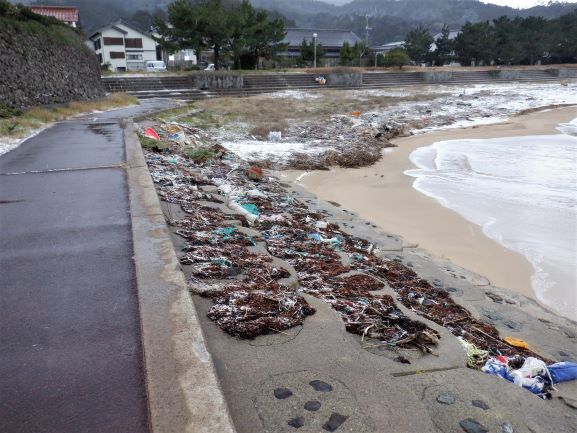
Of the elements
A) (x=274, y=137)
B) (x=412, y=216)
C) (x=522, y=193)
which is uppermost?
(x=274, y=137)

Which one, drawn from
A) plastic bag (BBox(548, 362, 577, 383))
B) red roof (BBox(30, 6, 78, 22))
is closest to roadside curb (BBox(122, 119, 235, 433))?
plastic bag (BBox(548, 362, 577, 383))

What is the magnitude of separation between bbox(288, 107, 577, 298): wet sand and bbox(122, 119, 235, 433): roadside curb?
469 centimetres

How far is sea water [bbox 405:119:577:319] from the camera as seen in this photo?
6.70 meters

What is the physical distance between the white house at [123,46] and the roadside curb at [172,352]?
2161 inches

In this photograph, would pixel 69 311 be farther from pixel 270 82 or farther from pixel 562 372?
pixel 270 82

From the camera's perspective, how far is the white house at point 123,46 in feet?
176

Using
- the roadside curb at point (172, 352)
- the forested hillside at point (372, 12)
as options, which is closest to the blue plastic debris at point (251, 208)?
the roadside curb at point (172, 352)

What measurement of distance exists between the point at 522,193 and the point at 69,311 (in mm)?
10202

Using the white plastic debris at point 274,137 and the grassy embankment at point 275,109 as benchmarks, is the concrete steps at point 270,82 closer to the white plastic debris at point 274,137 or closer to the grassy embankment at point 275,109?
the grassy embankment at point 275,109

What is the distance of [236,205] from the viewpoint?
304 inches

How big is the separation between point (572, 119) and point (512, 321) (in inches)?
947

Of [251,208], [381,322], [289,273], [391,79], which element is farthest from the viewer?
[391,79]

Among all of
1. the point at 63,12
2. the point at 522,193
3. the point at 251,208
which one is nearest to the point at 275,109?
the point at 522,193

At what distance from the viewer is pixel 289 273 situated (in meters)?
4.60
